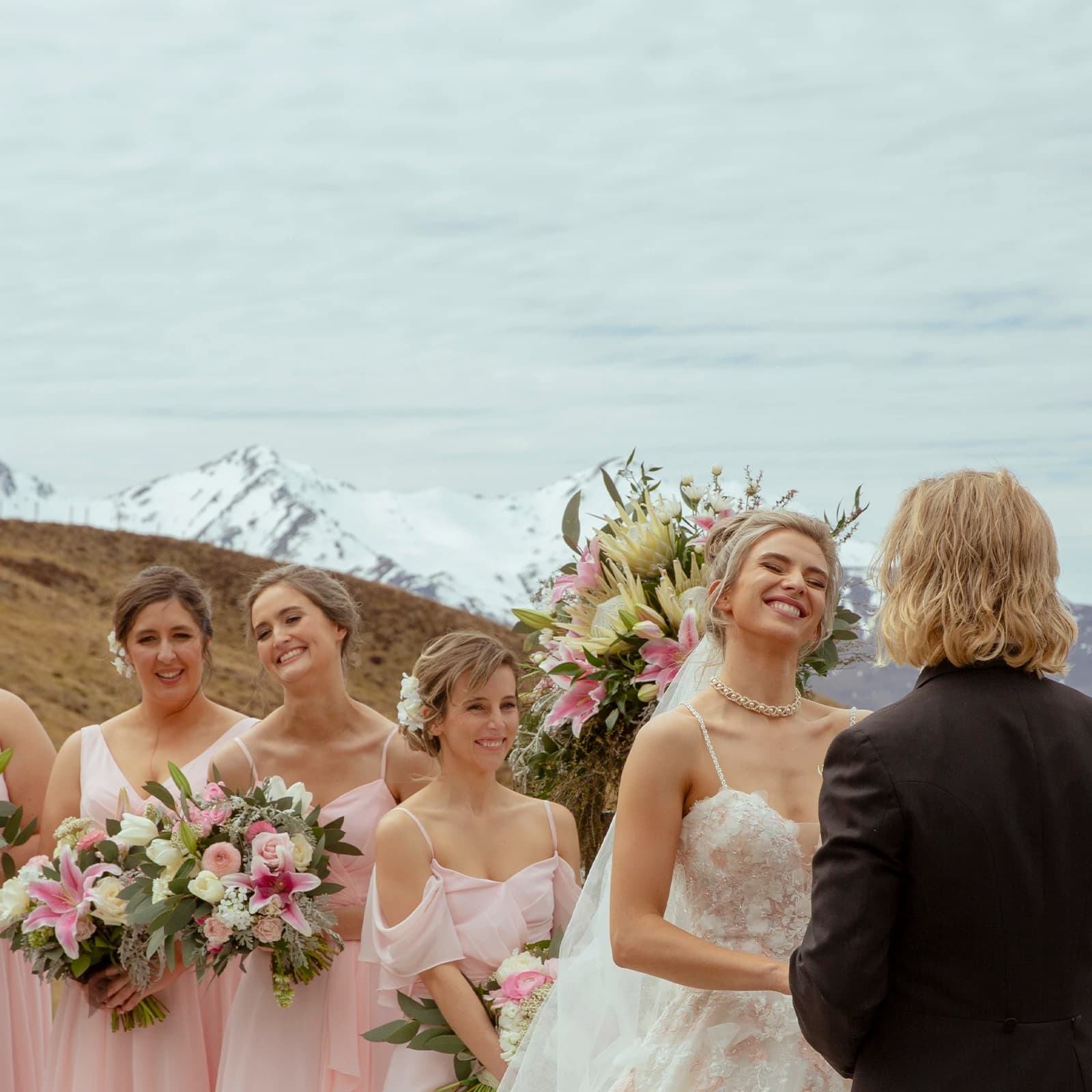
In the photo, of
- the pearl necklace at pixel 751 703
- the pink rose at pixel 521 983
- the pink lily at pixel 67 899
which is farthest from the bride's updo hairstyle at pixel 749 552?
the pink lily at pixel 67 899

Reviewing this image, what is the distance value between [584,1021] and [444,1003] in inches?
28.4

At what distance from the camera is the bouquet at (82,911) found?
4.59 m

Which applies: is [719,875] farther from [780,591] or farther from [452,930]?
[452,930]

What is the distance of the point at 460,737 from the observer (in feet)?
14.6

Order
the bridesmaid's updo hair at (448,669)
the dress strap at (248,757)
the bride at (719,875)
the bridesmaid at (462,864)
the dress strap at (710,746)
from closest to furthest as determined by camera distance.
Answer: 1. the bride at (719,875)
2. the dress strap at (710,746)
3. the bridesmaid at (462,864)
4. the bridesmaid's updo hair at (448,669)
5. the dress strap at (248,757)

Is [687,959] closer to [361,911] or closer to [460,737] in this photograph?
[460,737]

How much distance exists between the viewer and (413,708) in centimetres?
453

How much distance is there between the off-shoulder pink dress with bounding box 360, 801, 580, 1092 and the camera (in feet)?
13.8

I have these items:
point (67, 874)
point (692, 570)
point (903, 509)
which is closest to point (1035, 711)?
point (903, 509)

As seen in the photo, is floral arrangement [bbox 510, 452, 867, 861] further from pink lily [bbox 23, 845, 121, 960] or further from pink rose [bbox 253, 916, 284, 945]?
pink lily [bbox 23, 845, 121, 960]

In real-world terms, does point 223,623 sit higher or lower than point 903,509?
higher

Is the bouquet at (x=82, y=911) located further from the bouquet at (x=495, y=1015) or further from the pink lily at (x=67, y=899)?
the bouquet at (x=495, y=1015)

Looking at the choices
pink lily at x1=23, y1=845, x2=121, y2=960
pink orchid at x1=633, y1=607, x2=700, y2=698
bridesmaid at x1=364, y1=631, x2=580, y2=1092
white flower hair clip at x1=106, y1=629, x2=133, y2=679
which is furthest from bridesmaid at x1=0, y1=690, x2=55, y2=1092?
pink orchid at x1=633, y1=607, x2=700, y2=698

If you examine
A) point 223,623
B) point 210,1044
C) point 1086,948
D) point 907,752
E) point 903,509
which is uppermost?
point 223,623
